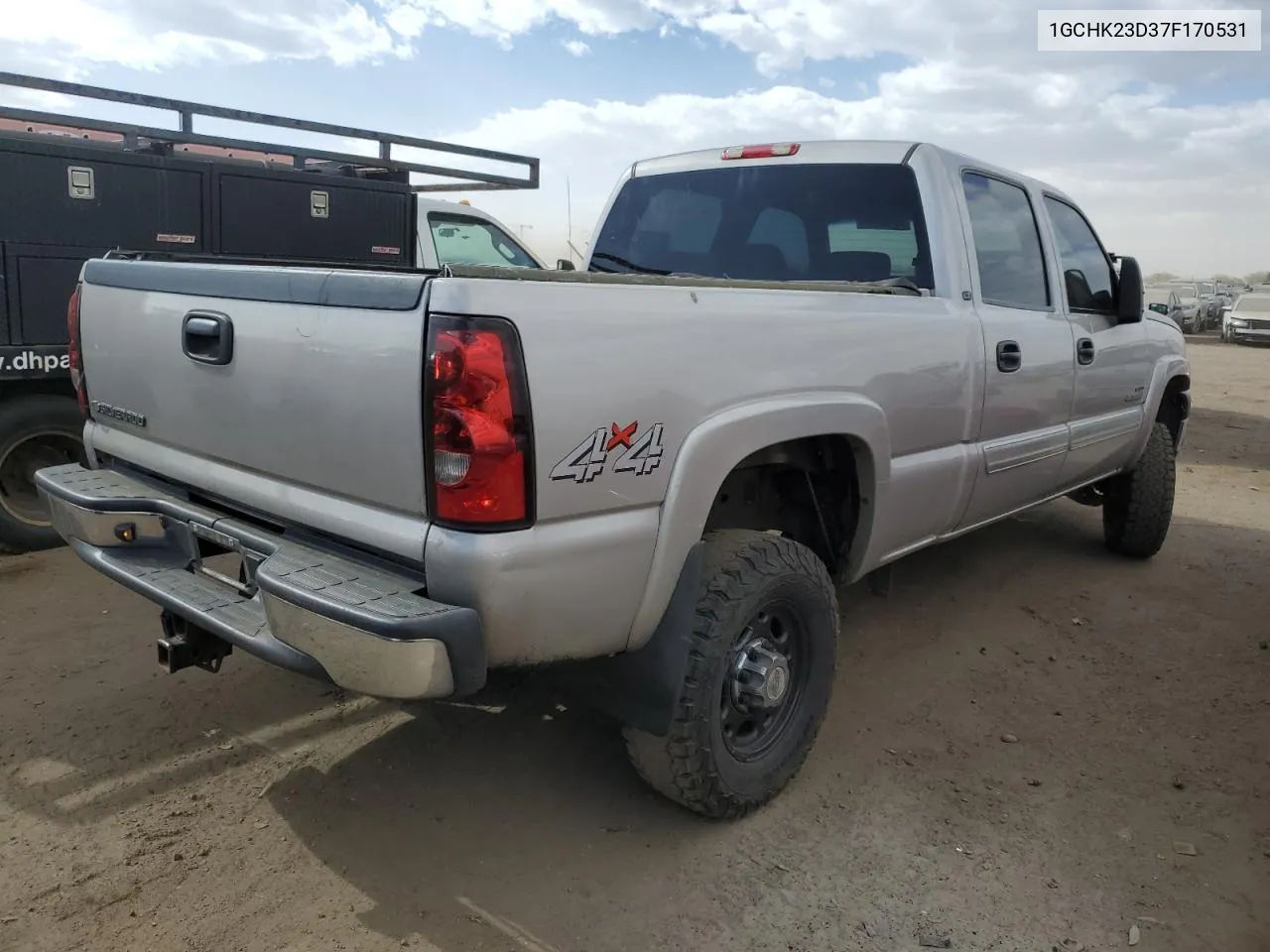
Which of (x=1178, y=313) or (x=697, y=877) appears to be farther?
(x=1178, y=313)

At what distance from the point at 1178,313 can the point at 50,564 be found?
99.4 ft

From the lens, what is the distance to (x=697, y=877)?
2.58m

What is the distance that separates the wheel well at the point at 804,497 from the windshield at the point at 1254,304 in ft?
89.7

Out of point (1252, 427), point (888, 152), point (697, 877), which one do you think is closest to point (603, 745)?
point (697, 877)

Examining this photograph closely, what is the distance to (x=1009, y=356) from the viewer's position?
12.2ft

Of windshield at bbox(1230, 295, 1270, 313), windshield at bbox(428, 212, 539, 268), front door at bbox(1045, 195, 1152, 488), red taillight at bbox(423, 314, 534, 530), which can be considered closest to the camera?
red taillight at bbox(423, 314, 534, 530)

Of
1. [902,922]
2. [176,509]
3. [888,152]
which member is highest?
[888,152]

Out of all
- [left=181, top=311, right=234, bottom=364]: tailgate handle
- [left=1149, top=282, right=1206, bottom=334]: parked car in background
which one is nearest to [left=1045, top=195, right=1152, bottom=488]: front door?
[left=181, top=311, right=234, bottom=364]: tailgate handle

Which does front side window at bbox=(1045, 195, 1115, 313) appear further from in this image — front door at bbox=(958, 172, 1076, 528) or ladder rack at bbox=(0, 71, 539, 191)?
ladder rack at bbox=(0, 71, 539, 191)

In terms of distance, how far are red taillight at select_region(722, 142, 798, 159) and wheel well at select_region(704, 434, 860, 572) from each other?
145 centimetres

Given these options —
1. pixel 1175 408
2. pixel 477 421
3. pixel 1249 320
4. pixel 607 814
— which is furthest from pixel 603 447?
pixel 1249 320

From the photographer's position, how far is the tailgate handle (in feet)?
8.05

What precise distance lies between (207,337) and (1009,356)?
9.13 feet

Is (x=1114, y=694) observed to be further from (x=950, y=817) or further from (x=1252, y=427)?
(x=1252, y=427)
